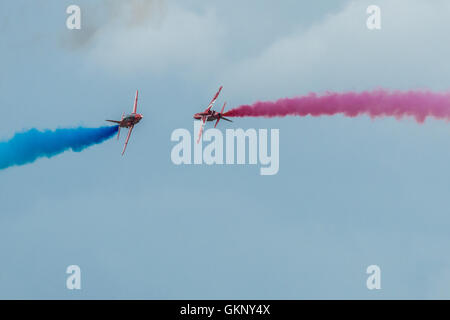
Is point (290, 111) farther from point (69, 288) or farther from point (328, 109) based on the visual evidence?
point (69, 288)

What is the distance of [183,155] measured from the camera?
143m

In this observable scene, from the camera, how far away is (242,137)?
5664 inches

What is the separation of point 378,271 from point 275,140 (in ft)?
48.4

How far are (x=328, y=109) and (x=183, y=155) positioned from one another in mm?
13093

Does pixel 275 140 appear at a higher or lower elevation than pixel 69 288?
higher
